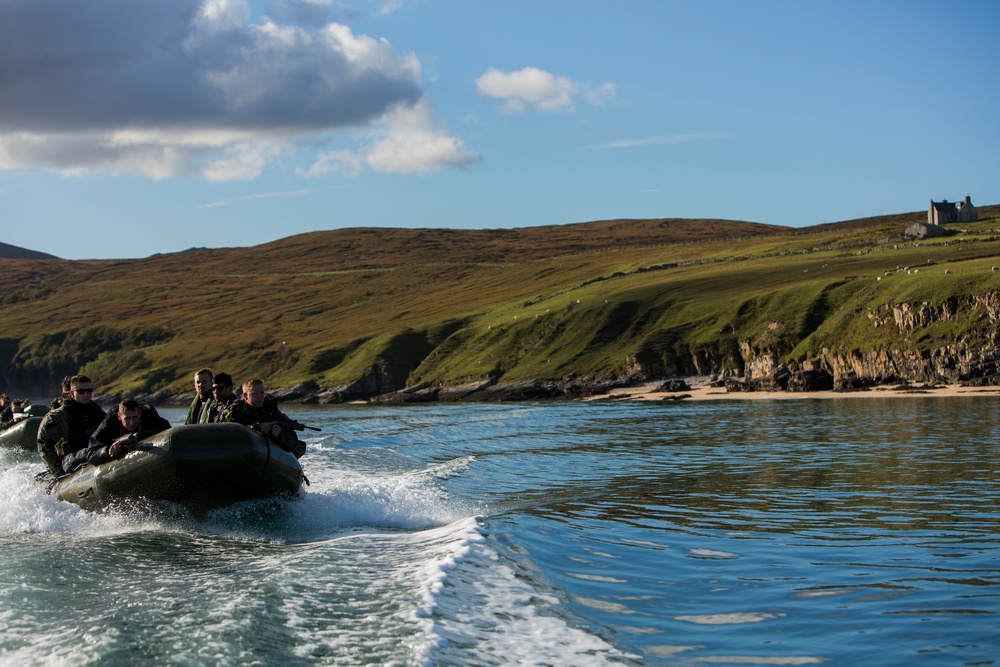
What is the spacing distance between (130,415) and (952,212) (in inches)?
5351

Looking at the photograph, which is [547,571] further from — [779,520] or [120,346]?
[120,346]

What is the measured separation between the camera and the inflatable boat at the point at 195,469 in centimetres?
1594

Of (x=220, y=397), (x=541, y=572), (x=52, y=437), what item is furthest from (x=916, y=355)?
(x=541, y=572)

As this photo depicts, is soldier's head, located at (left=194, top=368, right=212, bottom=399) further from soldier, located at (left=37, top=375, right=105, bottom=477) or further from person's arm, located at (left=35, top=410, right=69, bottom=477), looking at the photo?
person's arm, located at (left=35, top=410, right=69, bottom=477)

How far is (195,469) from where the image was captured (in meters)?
16.0

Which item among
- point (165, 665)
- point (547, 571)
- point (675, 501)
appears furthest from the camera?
point (675, 501)

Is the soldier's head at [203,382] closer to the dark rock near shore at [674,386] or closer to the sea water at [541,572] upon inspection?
the sea water at [541,572]

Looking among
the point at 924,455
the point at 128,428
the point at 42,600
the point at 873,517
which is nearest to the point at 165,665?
the point at 42,600

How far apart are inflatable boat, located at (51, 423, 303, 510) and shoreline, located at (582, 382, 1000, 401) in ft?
153

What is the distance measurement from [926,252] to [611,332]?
30.0 metres

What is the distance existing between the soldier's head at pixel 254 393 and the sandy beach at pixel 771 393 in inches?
1827

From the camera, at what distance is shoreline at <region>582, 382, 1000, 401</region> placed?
5641 cm

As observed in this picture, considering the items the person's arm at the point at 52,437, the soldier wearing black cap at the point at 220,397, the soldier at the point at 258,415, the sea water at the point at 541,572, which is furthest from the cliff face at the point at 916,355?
the person's arm at the point at 52,437

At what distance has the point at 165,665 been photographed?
8.56 m
